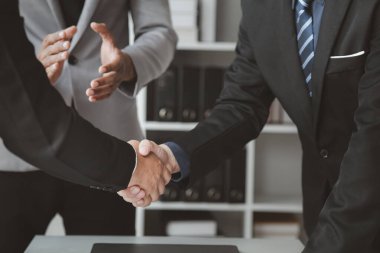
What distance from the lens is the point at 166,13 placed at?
2066 millimetres

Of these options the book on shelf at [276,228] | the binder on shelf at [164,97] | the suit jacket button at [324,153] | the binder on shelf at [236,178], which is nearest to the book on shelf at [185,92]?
the binder on shelf at [164,97]

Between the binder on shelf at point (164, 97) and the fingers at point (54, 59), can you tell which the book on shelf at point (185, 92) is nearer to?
the binder on shelf at point (164, 97)

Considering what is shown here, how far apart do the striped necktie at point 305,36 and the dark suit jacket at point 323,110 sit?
27 mm

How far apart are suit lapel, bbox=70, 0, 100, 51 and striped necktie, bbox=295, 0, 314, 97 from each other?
0.55 metres

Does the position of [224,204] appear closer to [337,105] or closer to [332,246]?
[337,105]

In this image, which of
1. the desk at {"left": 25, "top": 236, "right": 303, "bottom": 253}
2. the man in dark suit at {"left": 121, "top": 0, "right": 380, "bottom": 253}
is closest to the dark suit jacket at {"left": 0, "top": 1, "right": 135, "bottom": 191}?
the desk at {"left": 25, "top": 236, "right": 303, "bottom": 253}

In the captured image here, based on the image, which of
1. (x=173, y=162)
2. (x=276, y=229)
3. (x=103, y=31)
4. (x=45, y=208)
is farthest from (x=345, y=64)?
(x=276, y=229)

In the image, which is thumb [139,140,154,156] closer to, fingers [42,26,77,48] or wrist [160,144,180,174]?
wrist [160,144,180,174]

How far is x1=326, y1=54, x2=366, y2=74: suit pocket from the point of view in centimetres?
158

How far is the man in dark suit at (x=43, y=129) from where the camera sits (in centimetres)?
130

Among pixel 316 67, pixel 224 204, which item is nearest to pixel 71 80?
pixel 316 67

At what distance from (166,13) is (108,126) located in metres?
0.41

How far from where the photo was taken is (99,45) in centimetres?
191

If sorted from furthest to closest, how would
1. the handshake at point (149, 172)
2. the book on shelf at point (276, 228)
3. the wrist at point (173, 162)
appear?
the book on shelf at point (276, 228) → the wrist at point (173, 162) → the handshake at point (149, 172)
